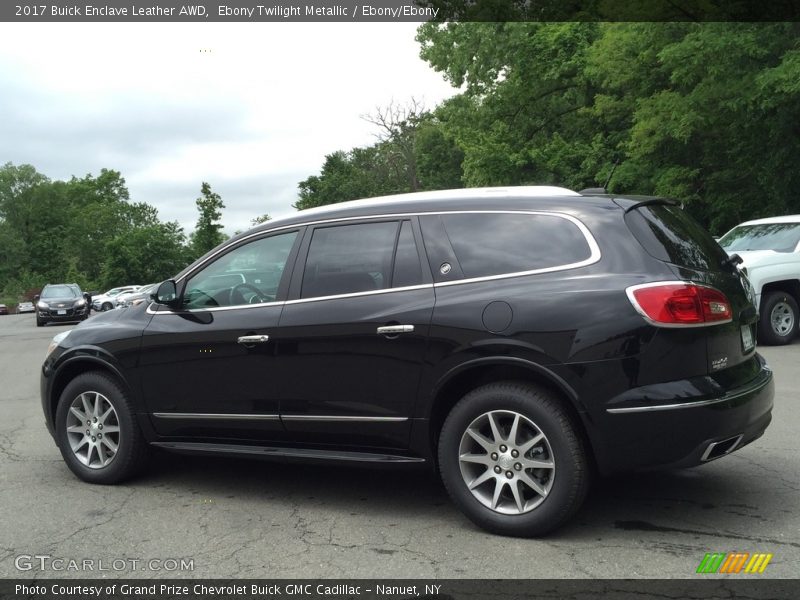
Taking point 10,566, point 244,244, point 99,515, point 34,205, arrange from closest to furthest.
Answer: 1. point 10,566
2. point 99,515
3. point 244,244
4. point 34,205

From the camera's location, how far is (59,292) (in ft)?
111

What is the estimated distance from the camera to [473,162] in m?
31.7

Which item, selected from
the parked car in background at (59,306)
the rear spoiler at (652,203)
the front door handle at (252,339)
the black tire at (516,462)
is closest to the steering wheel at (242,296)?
the front door handle at (252,339)

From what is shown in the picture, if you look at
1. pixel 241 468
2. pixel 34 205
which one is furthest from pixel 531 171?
pixel 34 205

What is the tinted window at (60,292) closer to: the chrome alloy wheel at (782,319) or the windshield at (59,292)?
the windshield at (59,292)

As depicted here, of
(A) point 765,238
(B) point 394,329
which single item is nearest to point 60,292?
(A) point 765,238

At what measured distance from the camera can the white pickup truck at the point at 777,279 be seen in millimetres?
12125

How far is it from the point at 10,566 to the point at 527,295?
2873 mm

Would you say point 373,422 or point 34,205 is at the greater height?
point 34,205

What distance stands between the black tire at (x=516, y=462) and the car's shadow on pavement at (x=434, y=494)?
204mm

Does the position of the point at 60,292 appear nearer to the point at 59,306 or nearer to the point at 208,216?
the point at 59,306

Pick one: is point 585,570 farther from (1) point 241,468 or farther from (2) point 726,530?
(1) point 241,468

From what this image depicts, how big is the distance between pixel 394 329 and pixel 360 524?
109 cm

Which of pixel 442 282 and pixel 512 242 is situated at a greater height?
pixel 512 242
